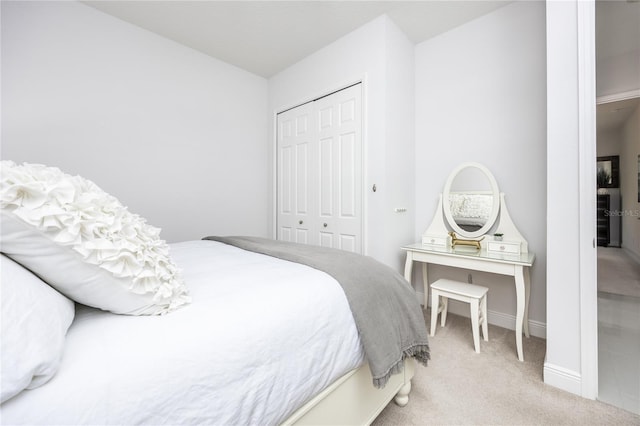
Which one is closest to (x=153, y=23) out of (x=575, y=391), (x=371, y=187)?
(x=371, y=187)

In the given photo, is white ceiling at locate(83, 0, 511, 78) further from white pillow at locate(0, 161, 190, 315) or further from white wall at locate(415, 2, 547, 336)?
white pillow at locate(0, 161, 190, 315)

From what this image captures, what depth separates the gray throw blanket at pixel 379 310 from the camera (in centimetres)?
107

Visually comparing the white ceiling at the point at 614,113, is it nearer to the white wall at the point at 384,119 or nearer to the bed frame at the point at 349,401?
the white wall at the point at 384,119

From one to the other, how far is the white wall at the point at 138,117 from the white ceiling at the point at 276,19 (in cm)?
21

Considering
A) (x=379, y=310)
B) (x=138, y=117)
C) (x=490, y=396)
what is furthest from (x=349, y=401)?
(x=138, y=117)

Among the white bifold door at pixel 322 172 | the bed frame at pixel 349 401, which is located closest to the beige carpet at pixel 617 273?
the bed frame at pixel 349 401

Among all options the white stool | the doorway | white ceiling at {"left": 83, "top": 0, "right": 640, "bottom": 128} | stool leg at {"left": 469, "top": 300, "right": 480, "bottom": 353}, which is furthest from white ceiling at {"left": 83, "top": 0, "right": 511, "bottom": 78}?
stool leg at {"left": 469, "top": 300, "right": 480, "bottom": 353}

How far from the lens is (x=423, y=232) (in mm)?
2777

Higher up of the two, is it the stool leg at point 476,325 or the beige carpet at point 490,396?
the stool leg at point 476,325

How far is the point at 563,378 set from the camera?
1.55 m

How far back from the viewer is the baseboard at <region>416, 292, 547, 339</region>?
2.16m

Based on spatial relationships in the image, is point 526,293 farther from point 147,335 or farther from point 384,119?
point 147,335

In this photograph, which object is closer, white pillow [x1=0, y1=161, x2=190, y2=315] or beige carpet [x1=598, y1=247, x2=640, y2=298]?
white pillow [x1=0, y1=161, x2=190, y2=315]

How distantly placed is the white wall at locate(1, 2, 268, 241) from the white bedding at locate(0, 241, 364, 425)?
199 cm
